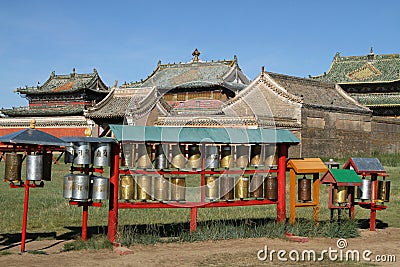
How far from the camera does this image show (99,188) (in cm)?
936

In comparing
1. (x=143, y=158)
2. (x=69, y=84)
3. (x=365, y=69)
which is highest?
(x=365, y=69)

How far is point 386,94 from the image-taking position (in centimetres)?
4297

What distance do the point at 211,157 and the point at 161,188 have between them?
3.63 feet

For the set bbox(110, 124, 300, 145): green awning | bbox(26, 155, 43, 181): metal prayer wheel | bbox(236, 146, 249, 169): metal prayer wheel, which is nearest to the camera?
bbox(26, 155, 43, 181): metal prayer wheel

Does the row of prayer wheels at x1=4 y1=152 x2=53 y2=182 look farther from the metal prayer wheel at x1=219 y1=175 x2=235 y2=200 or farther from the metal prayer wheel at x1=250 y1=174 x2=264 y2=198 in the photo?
the metal prayer wheel at x1=250 y1=174 x2=264 y2=198

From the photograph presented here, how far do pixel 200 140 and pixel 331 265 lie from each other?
3.19m

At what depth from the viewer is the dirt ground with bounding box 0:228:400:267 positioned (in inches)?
329

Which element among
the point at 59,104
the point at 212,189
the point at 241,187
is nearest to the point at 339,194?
the point at 241,187

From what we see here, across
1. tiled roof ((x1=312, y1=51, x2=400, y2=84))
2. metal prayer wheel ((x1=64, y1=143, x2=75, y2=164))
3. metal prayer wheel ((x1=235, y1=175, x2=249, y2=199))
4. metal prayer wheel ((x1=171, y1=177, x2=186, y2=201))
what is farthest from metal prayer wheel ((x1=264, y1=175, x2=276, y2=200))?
tiled roof ((x1=312, y1=51, x2=400, y2=84))

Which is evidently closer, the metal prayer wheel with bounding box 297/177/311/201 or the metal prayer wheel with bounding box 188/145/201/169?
the metal prayer wheel with bounding box 188/145/201/169

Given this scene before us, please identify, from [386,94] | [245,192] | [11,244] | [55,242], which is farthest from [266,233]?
[386,94]

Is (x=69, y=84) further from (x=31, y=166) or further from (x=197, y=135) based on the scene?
(x=31, y=166)

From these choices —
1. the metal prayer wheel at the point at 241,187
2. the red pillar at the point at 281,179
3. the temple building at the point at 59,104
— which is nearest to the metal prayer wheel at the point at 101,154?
the metal prayer wheel at the point at 241,187

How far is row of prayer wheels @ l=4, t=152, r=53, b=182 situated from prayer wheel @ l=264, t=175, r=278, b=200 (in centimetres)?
413
